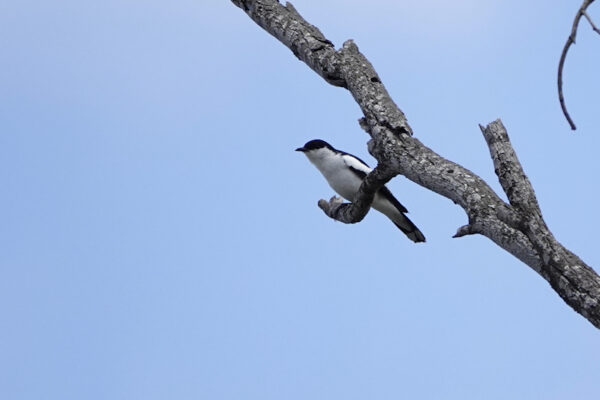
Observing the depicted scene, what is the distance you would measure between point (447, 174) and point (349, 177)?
16.4 feet

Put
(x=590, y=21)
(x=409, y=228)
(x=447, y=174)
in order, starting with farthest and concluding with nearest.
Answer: (x=409, y=228), (x=447, y=174), (x=590, y=21)

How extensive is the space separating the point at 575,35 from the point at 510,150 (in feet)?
4.67

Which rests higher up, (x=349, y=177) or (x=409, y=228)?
(x=349, y=177)

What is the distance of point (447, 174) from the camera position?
19.5 ft

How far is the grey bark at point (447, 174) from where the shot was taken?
512cm

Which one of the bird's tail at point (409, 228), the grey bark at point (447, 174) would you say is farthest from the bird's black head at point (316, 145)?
the grey bark at point (447, 174)

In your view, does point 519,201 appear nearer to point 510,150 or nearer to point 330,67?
point 510,150

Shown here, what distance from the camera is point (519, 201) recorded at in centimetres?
557

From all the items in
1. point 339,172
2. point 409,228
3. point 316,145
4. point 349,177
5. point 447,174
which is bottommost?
point 447,174

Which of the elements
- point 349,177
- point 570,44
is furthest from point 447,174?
point 349,177

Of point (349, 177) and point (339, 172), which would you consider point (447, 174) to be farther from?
point (339, 172)

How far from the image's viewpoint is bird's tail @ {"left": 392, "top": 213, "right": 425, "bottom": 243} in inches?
420

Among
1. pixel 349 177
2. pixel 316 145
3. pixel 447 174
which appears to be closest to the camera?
pixel 447 174

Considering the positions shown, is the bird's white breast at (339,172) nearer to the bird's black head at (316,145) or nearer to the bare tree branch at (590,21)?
the bird's black head at (316,145)
